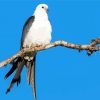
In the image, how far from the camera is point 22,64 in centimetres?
764

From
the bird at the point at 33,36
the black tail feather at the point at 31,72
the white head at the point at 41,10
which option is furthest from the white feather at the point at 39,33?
the black tail feather at the point at 31,72

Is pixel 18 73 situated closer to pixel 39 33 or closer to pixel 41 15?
pixel 39 33

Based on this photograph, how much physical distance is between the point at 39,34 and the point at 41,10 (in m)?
0.89

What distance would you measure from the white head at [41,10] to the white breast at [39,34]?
334mm

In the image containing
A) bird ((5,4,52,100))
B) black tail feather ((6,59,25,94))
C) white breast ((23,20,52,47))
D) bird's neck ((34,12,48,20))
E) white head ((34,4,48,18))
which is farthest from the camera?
white head ((34,4,48,18))

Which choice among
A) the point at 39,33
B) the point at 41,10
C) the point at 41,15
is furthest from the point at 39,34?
the point at 41,10

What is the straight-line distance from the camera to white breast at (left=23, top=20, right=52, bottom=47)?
8.10 metres

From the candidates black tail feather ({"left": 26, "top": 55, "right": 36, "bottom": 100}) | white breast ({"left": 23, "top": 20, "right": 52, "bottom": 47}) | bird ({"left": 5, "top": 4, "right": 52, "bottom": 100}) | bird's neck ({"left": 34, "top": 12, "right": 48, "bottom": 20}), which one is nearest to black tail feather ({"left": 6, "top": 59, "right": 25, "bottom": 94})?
bird ({"left": 5, "top": 4, "right": 52, "bottom": 100})

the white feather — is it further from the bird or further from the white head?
the white head

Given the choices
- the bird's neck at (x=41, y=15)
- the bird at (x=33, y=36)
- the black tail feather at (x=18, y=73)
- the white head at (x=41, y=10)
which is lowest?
the black tail feather at (x=18, y=73)

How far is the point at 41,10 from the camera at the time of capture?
29.2ft

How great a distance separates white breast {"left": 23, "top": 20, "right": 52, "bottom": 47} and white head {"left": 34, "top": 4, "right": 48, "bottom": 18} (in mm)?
334

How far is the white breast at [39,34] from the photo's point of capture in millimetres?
8102

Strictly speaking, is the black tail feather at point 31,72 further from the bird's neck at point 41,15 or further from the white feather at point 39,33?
the bird's neck at point 41,15
